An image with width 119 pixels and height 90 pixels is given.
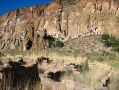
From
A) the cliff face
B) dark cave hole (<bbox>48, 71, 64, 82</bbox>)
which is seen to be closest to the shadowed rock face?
dark cave hole (<bbox>48, 71, 64, 82</bbox>)

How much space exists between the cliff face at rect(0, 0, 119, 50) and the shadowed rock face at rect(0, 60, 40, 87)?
40.0 meters

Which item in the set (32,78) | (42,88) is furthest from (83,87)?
(32,78)

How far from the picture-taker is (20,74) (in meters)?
10.6

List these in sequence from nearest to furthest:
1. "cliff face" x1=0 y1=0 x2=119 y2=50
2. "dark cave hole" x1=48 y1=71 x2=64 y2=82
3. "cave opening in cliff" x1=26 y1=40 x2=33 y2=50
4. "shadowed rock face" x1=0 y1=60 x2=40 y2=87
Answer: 1. "shadowed rock face" x1=0 y1=60 x2=40 y2=87
2. "dark cave hole" x1=48 y1=71 x2=64 y2=82
3. "cave opening in cliff" x1=26 y1=40 x2=33 y2=50
4. "cliff face" x1=0 y1=0 x2=119 y2=50

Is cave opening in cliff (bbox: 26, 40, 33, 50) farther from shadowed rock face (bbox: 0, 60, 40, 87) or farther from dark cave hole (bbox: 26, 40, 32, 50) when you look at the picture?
shadowed rock face (bbox: 0, 60, 40, 87)

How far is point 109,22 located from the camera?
62.4 metres

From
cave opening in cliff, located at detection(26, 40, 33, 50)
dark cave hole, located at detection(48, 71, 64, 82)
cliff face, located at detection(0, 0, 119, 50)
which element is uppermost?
cliff face, located at detection(0, 0, 119, 50)

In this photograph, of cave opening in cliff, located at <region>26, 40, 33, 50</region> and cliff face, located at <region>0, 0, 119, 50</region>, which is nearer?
cave opening in cliff, located at <region>26, 40, 33, 50</region>

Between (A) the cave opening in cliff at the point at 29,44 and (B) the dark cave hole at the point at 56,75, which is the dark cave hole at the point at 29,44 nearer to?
(A) the cave opening in cliff at the point at 29,44

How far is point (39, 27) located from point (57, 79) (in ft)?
210

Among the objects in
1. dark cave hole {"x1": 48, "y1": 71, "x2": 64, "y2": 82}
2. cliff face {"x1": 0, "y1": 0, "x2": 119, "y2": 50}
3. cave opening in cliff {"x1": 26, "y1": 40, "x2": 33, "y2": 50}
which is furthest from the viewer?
cliff face {"x1": 0, "y1": 0, "x2": 119, "y2": 50}

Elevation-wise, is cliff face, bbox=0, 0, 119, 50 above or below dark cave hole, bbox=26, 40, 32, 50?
above

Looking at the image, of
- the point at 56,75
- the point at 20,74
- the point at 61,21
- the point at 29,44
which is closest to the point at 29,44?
the point at 29,44

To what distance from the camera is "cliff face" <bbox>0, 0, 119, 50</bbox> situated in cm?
6156
